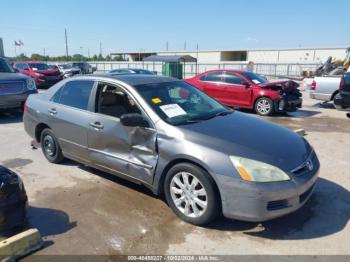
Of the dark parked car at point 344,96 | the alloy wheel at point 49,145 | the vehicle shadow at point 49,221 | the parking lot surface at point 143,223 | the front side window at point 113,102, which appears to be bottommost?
the vehicle shadow at point 49,221

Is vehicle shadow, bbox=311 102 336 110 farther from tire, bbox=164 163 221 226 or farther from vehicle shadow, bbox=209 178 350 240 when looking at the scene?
tire, bbox=164 163 221 226

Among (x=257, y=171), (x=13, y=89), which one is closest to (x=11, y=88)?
(x=13, y=89)

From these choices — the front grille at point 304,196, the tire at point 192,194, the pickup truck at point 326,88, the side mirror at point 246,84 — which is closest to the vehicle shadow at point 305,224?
the tire at point 192,194

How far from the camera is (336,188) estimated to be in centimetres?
443

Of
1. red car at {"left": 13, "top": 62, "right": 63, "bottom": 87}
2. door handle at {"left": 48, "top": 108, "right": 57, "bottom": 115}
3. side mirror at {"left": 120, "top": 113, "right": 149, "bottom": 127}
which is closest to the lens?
side mirror at {"left": 120, "top": 113, "right": 149, "bottom": 127}

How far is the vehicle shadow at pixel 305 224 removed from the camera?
3.32 metres

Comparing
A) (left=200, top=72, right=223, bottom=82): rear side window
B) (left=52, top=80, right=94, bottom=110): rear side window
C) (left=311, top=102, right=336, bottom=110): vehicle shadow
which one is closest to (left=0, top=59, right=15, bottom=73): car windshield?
(left=52, top=80, right=94, bottom=110): rear side window

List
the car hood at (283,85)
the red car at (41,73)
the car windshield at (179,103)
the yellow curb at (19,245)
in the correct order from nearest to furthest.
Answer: the yellow curb at (19,245) < the car windshield at (179,103) < the car hood at (283,85) < the red car at (41,73)

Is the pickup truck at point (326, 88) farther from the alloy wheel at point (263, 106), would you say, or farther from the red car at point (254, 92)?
the alloy wheel at point (263, 106)

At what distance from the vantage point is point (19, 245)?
289cm

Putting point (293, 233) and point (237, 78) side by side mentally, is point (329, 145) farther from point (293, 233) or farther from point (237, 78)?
point (237, 78)

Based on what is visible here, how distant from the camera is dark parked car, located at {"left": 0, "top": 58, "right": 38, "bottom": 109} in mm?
8828

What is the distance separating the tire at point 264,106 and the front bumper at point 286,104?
0.17m

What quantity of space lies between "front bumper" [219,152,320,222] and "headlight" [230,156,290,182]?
→ 49 mm
